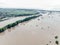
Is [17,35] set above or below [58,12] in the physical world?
below

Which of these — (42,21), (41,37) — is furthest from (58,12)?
(41,37)

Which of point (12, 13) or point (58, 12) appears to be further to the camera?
point (58, 12)

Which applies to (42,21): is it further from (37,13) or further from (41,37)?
(41,37)

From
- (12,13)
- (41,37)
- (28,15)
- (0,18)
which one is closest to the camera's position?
(41,37)

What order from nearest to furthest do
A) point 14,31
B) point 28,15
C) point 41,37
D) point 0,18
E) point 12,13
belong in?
point 41,37, point 14,31, point 0,18, point 12,13, point 28,15
